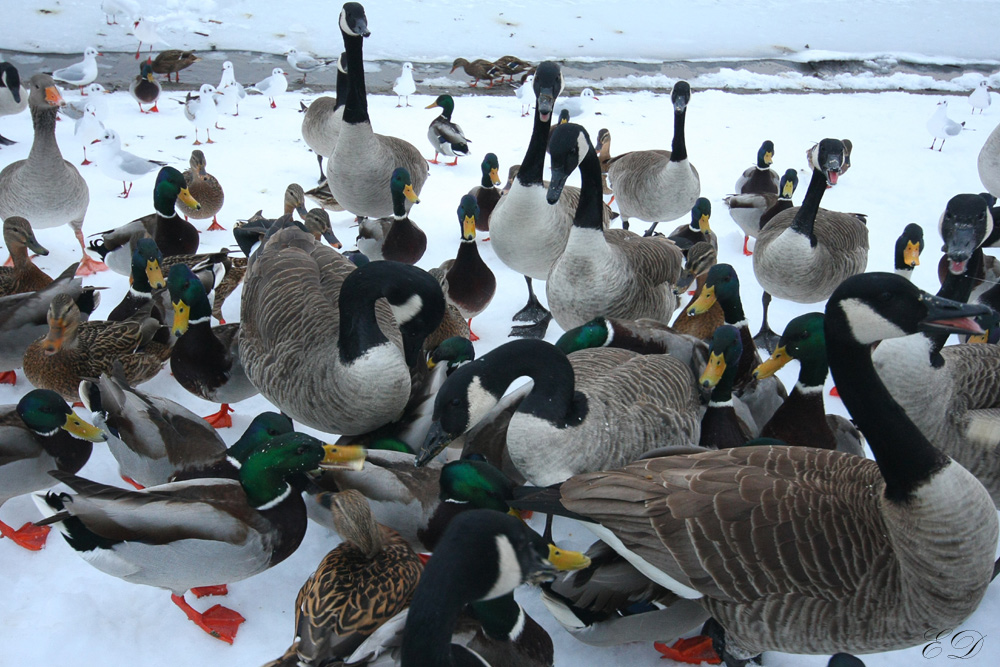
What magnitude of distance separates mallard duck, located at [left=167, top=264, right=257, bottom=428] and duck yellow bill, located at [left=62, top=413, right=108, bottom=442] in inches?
25.3

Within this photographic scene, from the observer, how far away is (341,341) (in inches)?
143

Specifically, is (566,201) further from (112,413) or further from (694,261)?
(112,413)

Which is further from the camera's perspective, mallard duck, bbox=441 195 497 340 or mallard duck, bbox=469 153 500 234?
mallard duck, bbox=469 153 500 234

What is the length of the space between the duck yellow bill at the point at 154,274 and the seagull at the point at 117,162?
2.26m

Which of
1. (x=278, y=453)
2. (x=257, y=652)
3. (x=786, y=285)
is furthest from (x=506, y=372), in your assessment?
(x=786, y=285)

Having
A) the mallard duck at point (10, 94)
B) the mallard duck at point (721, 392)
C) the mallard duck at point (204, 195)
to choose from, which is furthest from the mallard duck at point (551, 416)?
the mallard duck at point (10, 94)

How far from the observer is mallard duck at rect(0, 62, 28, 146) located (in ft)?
24.2

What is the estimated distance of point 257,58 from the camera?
11.2 m

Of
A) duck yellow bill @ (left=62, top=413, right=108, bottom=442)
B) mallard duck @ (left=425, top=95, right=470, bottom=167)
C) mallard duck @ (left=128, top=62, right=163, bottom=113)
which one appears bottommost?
duck yellow bill @ (left=62, top=413, right=108, bottom=442)

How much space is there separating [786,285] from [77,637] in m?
4.36

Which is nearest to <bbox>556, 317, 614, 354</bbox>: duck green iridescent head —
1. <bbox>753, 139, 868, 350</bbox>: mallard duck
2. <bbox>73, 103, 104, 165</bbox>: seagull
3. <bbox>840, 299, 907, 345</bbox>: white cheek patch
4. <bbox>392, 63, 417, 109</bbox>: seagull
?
<bbox>753, 139, 868, 350</bbox>: mallard duck

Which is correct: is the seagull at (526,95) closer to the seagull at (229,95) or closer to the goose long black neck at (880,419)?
the seagull at (229,95)

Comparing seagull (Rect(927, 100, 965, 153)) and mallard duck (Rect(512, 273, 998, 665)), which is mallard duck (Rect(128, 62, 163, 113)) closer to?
A: mallard duck (Rect(512, 273, 998, 665))

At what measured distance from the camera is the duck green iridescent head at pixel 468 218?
4988 millimetres
